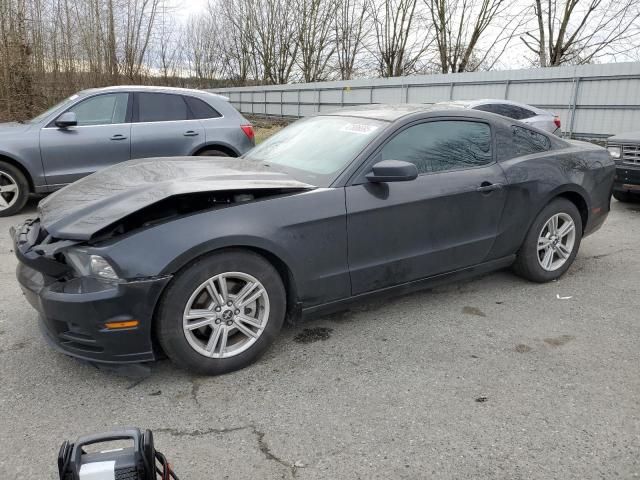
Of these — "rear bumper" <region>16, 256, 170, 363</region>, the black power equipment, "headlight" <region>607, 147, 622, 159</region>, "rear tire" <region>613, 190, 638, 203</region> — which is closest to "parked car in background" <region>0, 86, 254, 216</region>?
"rear bumper" <region>16, 256, 170, 363</region>

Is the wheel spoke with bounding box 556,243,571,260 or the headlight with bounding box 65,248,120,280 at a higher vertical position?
the headlight with bounding box 65,248,120,280

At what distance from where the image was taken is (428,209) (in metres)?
3.63

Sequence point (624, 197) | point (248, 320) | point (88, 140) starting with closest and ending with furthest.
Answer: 1. point (248, 320)
2. point (88, 140)
3. point (624, 197)

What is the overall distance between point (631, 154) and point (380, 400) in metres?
6.49

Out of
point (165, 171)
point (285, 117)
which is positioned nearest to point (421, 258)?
point (165, 171)

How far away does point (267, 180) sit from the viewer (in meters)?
3.23

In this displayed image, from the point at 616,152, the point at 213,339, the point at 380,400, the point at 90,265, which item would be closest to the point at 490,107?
the point at 616,152

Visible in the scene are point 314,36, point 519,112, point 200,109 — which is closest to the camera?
point 200,109

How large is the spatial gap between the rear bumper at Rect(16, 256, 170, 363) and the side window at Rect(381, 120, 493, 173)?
1.83 meters

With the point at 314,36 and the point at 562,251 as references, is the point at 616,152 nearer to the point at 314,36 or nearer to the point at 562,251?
the point at 562,251

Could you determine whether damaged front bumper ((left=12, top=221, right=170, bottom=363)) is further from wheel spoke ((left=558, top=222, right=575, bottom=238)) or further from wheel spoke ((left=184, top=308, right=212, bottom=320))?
wheel spoke ((left=558, top=222, right=575, bottom=238))

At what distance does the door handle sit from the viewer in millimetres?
3877

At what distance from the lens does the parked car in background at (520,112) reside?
947 cm

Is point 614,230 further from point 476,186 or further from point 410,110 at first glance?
point 410,110
